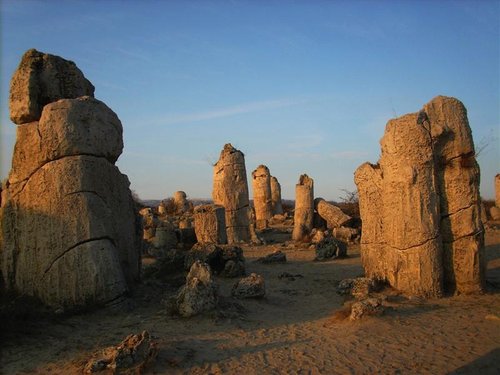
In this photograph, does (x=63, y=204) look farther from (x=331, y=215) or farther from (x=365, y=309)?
(x=331, y=215)

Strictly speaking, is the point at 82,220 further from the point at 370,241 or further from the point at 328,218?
the point at 328,218

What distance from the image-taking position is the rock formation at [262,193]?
77.7ft

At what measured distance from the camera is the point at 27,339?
5156 mm

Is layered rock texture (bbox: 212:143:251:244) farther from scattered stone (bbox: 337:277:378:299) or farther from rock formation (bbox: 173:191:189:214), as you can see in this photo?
rock formation (bbox: 173:191:189:214)

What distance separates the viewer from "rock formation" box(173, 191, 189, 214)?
98.4ft

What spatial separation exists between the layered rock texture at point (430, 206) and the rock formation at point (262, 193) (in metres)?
15.8

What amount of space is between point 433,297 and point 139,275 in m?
4.58

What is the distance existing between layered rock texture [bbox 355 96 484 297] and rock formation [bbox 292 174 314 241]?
9453mm

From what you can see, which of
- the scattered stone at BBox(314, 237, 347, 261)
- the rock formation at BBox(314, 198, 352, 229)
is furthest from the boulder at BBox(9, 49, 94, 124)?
the rock formation at BBox(314, 198, 352, 229)

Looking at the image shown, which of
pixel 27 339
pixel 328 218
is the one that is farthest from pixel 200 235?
pixel 27 339

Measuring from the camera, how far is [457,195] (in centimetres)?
756

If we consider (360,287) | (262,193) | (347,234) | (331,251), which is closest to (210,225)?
(331,251)

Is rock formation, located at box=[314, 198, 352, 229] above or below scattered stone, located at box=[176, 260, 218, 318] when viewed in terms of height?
above

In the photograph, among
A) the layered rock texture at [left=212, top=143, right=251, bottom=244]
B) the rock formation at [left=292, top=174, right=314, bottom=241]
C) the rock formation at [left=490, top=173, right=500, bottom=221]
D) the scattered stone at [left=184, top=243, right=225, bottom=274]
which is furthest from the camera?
the rock formation at [left=490, top=173, right=500, bottom=221]
